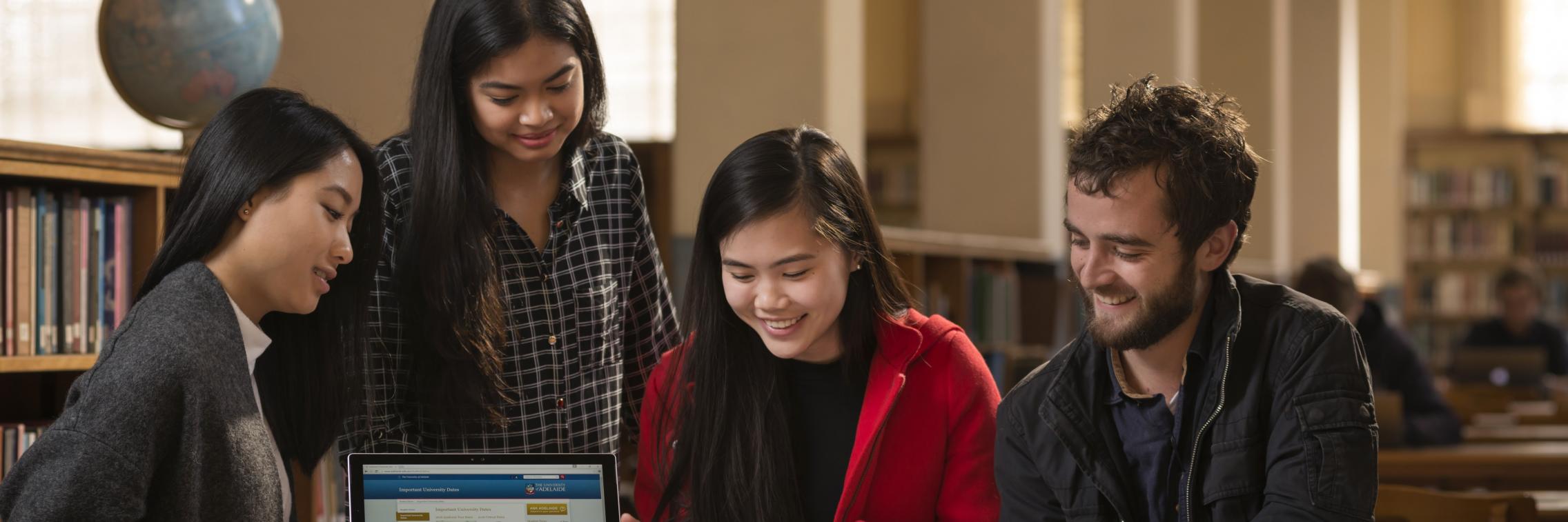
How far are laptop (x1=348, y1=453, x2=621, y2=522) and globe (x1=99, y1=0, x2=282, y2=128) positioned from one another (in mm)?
952

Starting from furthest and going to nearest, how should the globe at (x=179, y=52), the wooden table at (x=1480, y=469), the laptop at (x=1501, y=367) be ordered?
the laptop at (x=1501, y=367) → the wooden table at (x=1480, y=469) → the globe at (x=179, y=52)

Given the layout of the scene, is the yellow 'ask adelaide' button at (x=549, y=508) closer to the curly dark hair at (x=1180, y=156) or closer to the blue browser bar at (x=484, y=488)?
the blue browser bar at (x=484, y=488)

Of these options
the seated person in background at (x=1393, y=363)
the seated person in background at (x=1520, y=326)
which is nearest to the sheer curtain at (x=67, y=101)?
the seated person in background at (x=1393, y=363)

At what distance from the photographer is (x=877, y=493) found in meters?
1.91

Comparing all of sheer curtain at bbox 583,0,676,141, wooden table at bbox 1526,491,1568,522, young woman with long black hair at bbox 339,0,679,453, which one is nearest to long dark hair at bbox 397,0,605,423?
young woman with long black hair at bbox 339,0,679,453

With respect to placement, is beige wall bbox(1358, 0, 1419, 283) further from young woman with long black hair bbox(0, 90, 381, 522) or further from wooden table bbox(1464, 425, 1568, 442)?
young woman with long black hair bbox(0, 90, 381, 522)

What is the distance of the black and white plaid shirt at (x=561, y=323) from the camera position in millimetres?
2018

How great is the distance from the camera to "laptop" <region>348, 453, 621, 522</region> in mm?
1749

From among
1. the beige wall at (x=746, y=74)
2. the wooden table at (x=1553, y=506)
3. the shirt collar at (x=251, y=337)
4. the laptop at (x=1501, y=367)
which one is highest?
the beige wall at (x=746, y=74)

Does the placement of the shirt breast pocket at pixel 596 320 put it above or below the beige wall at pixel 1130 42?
below

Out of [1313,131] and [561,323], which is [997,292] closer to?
[561,323]

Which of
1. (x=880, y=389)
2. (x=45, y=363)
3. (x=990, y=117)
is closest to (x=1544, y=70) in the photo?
(x=990, y=117)

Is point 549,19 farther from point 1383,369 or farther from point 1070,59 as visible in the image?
point 1070,59

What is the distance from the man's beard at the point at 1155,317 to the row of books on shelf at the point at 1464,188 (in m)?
10.4
